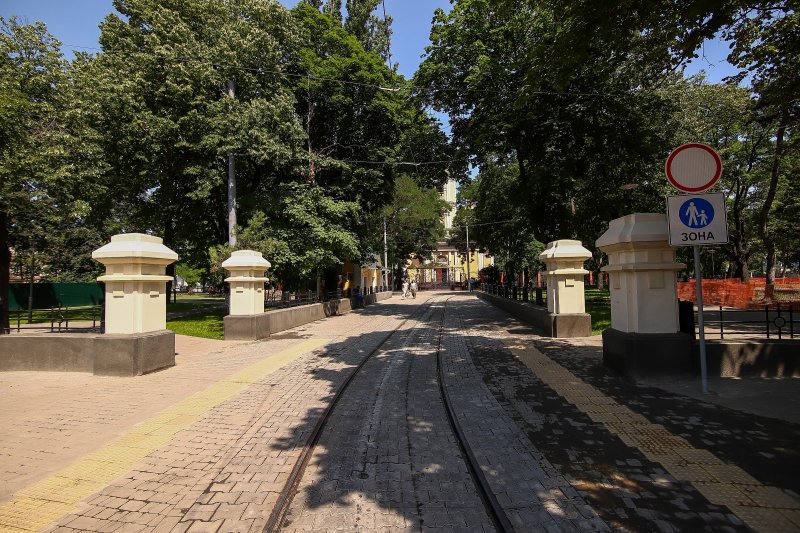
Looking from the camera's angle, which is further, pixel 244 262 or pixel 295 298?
pixel 295 298

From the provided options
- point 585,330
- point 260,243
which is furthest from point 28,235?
point 585,330

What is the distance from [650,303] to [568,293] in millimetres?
4658

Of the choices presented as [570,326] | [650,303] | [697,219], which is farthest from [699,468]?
[570,326]

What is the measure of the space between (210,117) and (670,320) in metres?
16.8

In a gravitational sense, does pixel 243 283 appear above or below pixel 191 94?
below

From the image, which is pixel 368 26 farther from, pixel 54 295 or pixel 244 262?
pixel 54 295

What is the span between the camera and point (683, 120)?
19.9 meters

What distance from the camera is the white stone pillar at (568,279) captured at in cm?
1129

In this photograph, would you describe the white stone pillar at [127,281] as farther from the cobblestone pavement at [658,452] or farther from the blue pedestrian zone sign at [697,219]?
the blue pedestrian zone sign at [697,219]

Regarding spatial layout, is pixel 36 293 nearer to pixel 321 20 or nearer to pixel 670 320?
pixel 321 20

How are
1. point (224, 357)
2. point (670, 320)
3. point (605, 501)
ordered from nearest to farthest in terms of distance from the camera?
point (605, 501), point (670, 320), point (224, 357)

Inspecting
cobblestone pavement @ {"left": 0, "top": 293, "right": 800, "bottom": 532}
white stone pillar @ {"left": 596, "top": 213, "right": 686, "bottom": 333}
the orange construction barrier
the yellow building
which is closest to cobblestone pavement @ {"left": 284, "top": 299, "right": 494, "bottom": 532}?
cobblestone pavement @ {"left": 0, "top": 293, "right": 800, "bottom": 532}

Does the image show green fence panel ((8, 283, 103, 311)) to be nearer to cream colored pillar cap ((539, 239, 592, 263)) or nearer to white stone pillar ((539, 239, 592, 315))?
cream colored pillar cap ((539, 239, 592, 263))

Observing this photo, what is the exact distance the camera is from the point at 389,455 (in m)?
4.35
